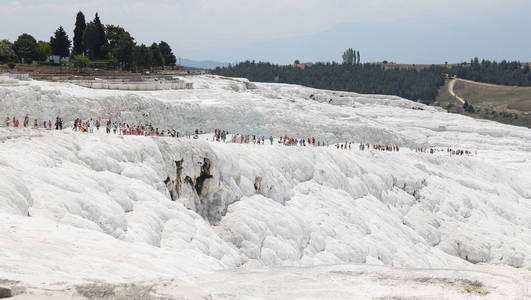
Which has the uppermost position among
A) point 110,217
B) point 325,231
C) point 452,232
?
point 110,217

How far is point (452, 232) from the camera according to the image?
1622 inches

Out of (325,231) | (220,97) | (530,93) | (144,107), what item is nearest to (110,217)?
(325,231)

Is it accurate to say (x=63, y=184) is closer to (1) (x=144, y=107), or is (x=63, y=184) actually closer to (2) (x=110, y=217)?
(2) (x=110, y=217)

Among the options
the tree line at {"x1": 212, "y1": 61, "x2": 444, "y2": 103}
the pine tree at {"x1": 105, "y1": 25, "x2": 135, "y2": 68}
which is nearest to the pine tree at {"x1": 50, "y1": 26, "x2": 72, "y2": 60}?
the pine tree at {"x1": 105, "y1": 25, "x2": 135, "y2": 68}

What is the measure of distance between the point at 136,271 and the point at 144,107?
4224 cm

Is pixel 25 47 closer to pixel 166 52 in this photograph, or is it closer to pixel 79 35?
pixel 79 35

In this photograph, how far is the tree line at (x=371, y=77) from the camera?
160750mm

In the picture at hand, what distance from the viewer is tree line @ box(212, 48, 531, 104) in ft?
527

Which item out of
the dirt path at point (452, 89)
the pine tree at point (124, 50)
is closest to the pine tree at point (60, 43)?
the pine tree at point (124, 50)

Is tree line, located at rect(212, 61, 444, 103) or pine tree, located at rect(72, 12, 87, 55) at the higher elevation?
pine tree, located at rect(72, 12, 87, 55)

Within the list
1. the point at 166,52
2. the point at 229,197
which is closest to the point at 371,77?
the point at 166,52

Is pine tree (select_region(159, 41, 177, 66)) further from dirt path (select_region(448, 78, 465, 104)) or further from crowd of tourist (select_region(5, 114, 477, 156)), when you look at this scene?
dirt path (select_region(448, 78, 465, 104))

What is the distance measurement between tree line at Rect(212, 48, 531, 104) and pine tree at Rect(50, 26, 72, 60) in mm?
80676

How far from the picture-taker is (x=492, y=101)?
540 feet
